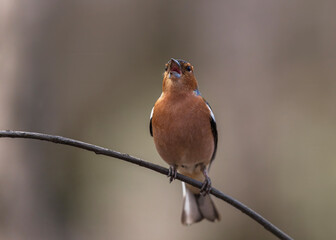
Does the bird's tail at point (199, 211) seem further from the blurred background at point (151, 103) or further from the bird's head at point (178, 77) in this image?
the blurred background at point (151, 103)

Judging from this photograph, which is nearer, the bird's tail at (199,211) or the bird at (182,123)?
the bird at (182,123)

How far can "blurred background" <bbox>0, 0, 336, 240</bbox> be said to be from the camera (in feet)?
25.2

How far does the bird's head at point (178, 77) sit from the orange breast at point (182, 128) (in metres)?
0.12

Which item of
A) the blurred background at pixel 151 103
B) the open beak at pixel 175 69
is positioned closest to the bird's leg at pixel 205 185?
the open beak at pixel 175 69

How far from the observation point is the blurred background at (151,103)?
769 cm

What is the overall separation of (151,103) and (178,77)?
4675 mm

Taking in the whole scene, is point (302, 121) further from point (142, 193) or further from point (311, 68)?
point (142, 193)

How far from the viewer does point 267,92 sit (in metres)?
8.39

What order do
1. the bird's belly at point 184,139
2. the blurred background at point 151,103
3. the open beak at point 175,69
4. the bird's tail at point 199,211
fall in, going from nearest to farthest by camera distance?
1. the bird's belly at point 184,139
2. the open beak at point 175,69
3. the bird's tail at point 199,211
4. the blurred background at point 151,103

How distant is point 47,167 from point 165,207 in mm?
2602

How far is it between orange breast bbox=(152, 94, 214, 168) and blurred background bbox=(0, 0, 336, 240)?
12.7ft

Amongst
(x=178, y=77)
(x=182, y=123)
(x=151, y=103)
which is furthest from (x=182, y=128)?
(x=151, y=103)

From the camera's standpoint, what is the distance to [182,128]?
4.06 meters

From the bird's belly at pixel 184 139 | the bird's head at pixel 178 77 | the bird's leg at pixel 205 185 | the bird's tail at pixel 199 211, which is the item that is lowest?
the bird's tail at pixel 199 211
